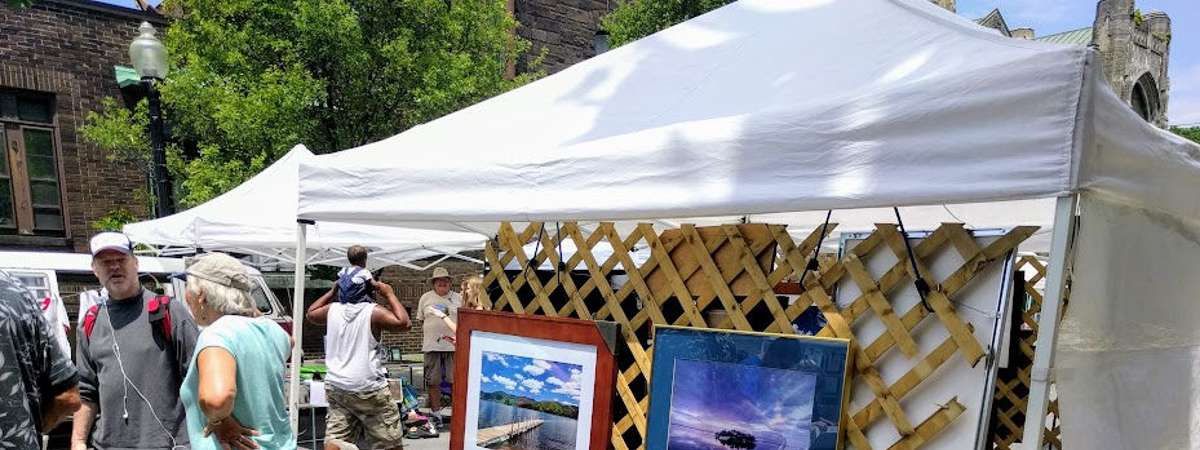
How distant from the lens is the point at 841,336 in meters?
2.47

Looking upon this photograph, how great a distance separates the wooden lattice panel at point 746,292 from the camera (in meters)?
2.31

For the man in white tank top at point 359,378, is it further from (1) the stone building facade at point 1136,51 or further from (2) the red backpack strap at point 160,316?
(1) the stone building facade at point 1136,51

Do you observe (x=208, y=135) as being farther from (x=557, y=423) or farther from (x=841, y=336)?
(x=841, y=336)

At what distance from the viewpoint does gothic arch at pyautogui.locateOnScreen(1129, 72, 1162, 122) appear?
4303 centimetres

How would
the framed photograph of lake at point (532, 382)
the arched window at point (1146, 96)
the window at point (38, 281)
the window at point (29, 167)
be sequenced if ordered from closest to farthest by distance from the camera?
the framed photograph of lake at point (532, 382) < the window at point (38, 281) < the window at point (29, 167) < the arched window at point (1146, 96)

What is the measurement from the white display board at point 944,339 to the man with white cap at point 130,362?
265cm

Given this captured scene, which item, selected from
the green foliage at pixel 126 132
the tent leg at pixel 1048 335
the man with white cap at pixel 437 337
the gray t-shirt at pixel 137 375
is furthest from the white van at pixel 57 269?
the tent leg at pixel 1048 335

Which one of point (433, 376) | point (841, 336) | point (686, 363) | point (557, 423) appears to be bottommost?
point (433, 376)

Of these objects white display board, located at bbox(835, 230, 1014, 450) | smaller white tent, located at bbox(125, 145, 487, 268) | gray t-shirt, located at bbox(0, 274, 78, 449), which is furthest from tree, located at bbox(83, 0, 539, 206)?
white display board, located at bbox(835, 230, 1014, 450)

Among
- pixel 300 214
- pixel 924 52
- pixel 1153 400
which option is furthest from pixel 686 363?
pixel 300 214

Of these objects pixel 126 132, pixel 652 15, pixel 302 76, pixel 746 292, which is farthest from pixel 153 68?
pixel 652 15

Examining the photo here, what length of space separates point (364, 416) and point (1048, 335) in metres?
4.16

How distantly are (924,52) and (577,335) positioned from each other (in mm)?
1645

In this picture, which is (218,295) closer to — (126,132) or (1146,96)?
(126,132)
